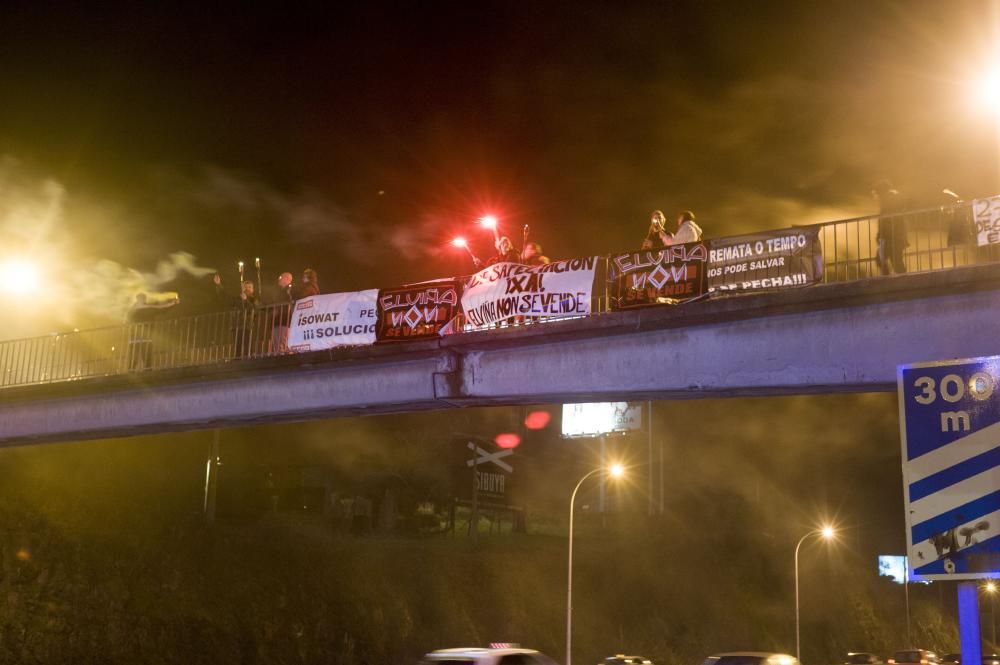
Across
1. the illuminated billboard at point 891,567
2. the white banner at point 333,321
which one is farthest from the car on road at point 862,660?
the illuminated billboard at point 891,567

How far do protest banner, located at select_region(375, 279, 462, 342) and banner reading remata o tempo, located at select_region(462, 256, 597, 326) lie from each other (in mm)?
399

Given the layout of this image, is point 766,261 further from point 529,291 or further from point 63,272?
point 63,272

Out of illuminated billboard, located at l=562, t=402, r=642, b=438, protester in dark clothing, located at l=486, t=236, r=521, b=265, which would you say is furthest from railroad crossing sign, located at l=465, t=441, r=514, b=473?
protester in dark clothing, located at l=486, t=236, r=521, b=265

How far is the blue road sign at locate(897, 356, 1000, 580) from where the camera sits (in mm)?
4113

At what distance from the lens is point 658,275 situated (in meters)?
17.9

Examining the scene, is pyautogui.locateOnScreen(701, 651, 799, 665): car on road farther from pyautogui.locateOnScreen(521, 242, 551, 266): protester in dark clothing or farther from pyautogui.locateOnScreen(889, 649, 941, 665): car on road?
pyautogui.locateOnScreen(889, 649, 941, 665): car on road

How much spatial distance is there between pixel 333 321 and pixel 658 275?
309 inches

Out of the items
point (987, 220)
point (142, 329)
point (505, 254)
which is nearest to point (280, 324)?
point (142, 329)

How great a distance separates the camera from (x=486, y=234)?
32125 mm

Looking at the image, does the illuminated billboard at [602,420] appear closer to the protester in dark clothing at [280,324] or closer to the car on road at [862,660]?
the car on road at [862,660]

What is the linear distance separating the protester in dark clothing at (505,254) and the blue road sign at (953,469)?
1579 centimetres

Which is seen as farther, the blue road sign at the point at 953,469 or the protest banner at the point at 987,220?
the protest banner at the point at 987,220

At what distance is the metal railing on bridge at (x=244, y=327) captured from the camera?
48.9 ft

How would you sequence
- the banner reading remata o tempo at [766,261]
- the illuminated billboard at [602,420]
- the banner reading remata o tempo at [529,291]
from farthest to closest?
the illuminated billboard at [602,420] → the banner reading remata o tempo at [529,291] → the banner reading remata o tempo at [766,261]
